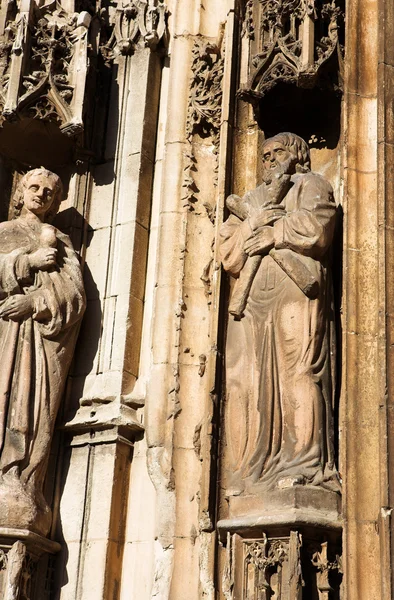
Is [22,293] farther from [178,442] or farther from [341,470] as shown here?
[341,470]

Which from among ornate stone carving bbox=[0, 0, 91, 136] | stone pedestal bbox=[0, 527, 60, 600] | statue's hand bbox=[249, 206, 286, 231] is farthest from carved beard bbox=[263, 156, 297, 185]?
stone pedestal bbox=[0, 527, 60, 600]

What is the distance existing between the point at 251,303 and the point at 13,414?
1.80 metres

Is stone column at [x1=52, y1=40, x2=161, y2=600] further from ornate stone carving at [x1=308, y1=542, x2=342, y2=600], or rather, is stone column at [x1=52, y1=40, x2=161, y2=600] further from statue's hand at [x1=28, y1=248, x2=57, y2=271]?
ornate stone carving at [x1=308, y1=542, x2=342, y2=600]

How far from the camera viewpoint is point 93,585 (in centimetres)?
831

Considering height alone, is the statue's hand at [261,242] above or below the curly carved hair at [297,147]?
below

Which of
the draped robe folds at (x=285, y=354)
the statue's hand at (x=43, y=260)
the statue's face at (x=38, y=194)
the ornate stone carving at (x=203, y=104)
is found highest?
the ornate stone carving at (x=203, y=104)

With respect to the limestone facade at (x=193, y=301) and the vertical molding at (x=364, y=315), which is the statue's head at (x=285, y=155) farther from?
the vertical molding at (x=364, y=315)

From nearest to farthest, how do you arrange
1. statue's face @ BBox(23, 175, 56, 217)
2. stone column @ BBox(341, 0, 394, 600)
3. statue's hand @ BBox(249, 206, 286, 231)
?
1. stone column @ BBox(341, 0, 394, 600)
2. statue's hand @ BBox(249, 206, 286, 231)
3. statue's face @ BBox(23, 175, 56, 217)

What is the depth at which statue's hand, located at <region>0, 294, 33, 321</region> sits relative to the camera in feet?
28.7

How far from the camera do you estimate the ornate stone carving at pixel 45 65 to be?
937cm

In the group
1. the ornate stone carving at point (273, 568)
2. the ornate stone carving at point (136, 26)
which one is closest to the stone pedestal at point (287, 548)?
the ornate stone carving at point (273, 568)

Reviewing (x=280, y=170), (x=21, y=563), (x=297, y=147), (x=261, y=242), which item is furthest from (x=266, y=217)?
(x=21, y=563)

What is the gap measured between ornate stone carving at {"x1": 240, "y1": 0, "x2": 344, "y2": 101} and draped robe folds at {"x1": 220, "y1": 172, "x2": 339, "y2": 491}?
2.51 feet

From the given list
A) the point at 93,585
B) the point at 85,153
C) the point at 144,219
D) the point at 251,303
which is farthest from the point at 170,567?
the point at 85,153
